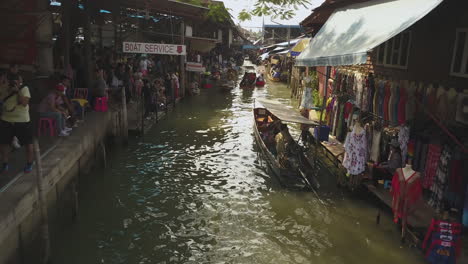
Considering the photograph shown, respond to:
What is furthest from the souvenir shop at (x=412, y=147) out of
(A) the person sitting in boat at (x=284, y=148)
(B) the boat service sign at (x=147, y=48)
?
(B) the boat service sign at (x=147, y=48)

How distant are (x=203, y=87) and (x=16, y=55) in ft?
76.5

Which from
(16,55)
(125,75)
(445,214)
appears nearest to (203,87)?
(125,75)

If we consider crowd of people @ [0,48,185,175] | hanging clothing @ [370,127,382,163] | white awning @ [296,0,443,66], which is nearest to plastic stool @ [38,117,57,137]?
crowd of people @ [0,48,185,175]

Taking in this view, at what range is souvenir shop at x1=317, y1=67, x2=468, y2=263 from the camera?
6.96m

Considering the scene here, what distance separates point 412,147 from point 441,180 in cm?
128

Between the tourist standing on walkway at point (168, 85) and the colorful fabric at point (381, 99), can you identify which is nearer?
the colorful fabric at point (381, 99)

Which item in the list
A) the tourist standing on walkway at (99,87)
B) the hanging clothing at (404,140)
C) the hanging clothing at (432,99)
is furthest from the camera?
the tourist standing on walkway at (99,87)

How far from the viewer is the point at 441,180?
7.21 m

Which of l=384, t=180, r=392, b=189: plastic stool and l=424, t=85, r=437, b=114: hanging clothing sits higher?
l=424, t=85, r=437, b=114: hanging clothing

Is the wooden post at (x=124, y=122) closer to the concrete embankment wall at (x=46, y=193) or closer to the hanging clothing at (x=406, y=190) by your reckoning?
the concrete embankment wall at (x=46, y=193)

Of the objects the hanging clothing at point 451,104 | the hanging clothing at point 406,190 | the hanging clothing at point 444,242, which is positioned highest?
the hanging clothing at point 451,104

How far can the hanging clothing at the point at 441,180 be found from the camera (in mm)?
7090

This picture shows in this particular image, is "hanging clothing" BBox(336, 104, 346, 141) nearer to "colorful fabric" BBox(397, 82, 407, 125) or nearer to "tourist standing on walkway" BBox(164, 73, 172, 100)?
"colorful fabric" BBox(397, 82, 407, 125)

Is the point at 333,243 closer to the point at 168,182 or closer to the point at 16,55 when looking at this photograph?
the point at 168,182
